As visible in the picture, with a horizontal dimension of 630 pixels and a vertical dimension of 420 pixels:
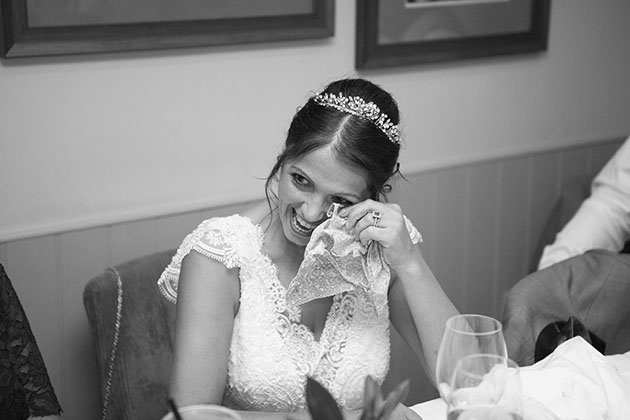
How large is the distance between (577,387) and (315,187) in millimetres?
706

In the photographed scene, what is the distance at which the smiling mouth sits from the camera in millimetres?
2031

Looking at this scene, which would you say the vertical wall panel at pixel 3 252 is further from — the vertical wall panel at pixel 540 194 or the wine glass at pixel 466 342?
the vertical wall panel at pixel 540 194

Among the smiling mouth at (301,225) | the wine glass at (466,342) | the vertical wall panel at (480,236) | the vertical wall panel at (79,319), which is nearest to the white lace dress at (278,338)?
the smiling mouth at (301,225)

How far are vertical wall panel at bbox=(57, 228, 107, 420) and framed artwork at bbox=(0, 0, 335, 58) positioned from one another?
0.55 metres

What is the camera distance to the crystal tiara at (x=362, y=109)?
2066 millimetres

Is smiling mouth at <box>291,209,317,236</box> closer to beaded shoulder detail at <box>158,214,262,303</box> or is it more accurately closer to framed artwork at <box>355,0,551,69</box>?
beaded shoulder detail at <box>158,214,262,303</box>

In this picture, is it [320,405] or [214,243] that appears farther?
[214,243]

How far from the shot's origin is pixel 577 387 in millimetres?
1677

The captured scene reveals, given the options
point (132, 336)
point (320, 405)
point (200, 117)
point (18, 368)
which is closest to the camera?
point (320, 405)

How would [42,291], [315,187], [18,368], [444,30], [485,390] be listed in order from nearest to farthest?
[485,390] < [315,187] < [18,368] < [42,291] < [444,30]

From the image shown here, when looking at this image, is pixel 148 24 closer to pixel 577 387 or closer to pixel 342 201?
pixel 342 201

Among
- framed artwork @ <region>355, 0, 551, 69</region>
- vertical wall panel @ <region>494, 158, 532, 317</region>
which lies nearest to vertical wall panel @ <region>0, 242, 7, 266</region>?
framed artwork @ <region>355, 0, 551, 69</region>

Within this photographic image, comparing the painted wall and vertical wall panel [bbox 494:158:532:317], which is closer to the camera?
the painted wall

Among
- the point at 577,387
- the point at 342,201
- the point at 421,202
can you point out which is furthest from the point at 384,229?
the point at 421,202
